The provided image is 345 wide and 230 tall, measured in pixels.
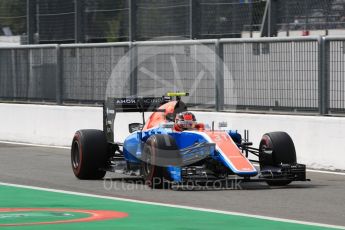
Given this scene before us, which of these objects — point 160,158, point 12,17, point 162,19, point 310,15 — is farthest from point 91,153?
point 12,17

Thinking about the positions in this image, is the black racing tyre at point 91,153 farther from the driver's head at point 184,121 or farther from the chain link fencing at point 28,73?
the chain link fencing at point 28,73

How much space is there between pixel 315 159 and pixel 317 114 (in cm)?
92

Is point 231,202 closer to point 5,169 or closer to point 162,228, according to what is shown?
point 162,228

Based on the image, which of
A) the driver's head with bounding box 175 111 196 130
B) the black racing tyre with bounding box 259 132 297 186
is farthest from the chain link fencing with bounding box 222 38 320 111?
the driver's head with bounding box 175 111 196 130

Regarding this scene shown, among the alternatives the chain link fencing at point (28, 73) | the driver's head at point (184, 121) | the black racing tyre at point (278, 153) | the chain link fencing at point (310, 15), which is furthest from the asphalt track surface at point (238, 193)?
the chain link fencing at point (28, 73)

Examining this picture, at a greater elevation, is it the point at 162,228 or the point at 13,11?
the point at 13,11

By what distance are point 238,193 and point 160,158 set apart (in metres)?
1.14

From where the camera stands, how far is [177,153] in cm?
1430

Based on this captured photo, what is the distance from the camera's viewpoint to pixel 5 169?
1778 centimetres

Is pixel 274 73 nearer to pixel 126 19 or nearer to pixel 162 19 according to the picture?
pixel 162 19

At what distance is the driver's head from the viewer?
1489 centimetres

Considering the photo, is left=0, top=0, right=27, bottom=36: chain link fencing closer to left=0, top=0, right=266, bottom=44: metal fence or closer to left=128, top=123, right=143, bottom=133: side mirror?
left=0, top=0, right=266, bottom=44: metal fence

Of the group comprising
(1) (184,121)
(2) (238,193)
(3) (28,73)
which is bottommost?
(2) (238,193)

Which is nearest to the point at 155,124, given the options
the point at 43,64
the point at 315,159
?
the point at 315,159
